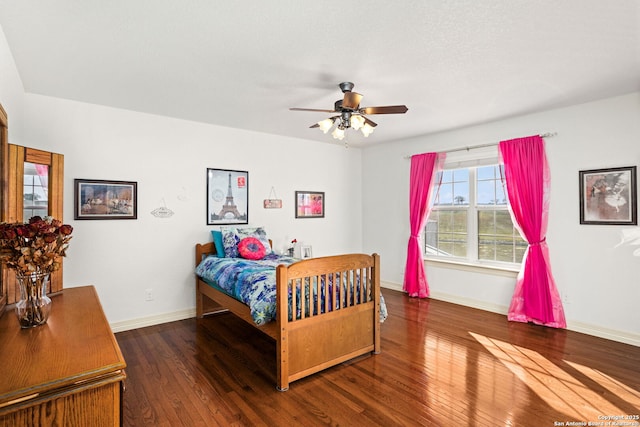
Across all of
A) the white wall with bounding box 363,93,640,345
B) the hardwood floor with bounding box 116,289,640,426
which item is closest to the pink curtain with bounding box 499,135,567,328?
the white wall with bounding box 363,93,640,345

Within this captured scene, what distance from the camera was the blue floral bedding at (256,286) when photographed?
256 centimetres

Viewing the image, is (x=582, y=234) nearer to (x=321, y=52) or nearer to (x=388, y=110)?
(x=388, y=110)

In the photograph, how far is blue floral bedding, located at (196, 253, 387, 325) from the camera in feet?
8.41

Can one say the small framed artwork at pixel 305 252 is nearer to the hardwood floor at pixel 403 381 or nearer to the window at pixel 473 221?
the hardwood floor at pixel 403 381

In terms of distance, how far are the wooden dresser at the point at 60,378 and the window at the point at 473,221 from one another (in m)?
4.38

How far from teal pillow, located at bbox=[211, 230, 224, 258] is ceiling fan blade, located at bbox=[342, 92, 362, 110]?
93.4 inches

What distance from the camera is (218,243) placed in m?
4.12

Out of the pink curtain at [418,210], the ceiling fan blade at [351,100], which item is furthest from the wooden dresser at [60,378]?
the pink curtain at [418,210]

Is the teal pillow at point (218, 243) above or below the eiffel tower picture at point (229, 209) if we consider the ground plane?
below

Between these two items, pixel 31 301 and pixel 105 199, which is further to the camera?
pixel 105 199

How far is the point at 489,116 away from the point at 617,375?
286cm

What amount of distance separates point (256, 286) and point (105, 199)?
213 cm

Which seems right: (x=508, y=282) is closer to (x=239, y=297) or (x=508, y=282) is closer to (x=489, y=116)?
(x=489, y=116)

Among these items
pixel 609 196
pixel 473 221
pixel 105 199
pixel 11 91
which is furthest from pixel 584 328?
pixel 11 91
